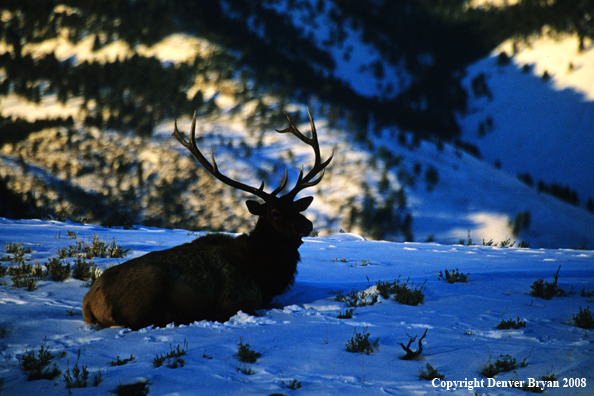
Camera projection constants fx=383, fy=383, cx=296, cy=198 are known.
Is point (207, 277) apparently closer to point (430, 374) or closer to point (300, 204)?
point (300, 204)

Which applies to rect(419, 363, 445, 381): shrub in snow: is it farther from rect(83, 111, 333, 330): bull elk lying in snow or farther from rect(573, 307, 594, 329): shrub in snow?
rect(83, 111, 333, 330): bull elk lying in snow

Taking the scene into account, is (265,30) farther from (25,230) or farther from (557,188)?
(25,230)

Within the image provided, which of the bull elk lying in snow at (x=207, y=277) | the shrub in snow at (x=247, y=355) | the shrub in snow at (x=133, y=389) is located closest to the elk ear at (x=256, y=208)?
the bull elk lying in snow at (x=207, y=277)

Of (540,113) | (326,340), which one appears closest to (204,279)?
(326,340)

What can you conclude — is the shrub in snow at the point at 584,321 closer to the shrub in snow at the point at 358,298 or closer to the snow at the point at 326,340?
the snow at the point at 326,340

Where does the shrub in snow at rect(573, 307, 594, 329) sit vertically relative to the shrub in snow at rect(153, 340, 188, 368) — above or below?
above

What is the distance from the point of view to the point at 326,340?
3305mm

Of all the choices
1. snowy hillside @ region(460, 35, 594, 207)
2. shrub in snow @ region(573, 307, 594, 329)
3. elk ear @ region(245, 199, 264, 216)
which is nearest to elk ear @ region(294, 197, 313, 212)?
elk ear @ region(245, 199, 264, 216)

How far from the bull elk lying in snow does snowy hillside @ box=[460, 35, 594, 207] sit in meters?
24.1

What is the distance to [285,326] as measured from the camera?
147 inches

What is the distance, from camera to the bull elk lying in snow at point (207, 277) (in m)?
3.66

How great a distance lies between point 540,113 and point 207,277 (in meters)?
33.2

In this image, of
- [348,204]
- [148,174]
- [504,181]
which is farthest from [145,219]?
[504,181]

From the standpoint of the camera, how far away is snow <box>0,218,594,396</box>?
2527 millimetres
